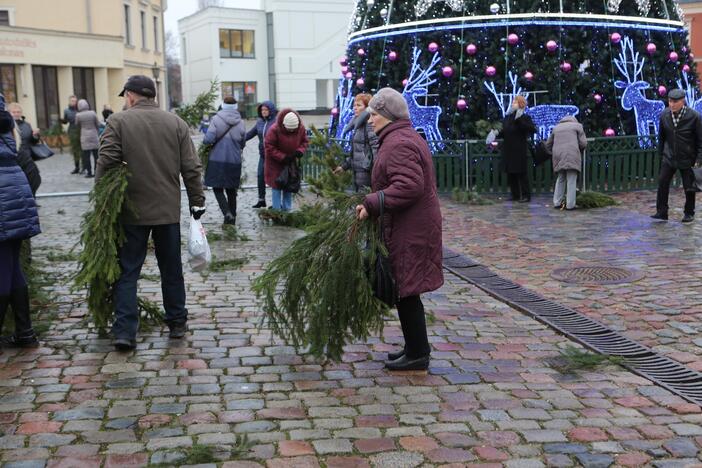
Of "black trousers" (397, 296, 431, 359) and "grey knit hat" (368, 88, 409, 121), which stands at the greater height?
"grey knit hat" (368, 88, 409, 121)

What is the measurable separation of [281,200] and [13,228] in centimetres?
653

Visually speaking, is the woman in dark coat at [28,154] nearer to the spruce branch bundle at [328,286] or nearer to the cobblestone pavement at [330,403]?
the cobblestone pavement at [330,403]

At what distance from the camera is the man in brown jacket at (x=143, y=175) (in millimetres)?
5824

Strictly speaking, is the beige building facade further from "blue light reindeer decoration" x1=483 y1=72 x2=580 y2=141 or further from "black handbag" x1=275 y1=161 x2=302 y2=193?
"black handbag" x1=275 y1=161 x2=302 y2=193

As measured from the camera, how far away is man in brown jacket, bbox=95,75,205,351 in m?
5.82

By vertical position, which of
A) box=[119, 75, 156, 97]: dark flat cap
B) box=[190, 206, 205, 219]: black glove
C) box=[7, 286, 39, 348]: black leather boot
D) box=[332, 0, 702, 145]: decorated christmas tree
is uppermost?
box=[332, 0, 702, 145]: decorated christmas tree

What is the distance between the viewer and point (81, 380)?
17.1ft

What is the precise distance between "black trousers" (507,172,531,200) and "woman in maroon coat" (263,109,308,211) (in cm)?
419

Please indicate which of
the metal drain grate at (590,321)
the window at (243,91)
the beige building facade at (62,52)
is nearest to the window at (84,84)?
the beige building facade at (62,52)

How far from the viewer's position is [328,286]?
199 inches

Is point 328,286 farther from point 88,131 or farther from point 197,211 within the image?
point 88,131

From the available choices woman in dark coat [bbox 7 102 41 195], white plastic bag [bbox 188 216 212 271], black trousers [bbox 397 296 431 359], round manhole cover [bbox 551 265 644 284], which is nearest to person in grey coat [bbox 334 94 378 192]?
round manhole cover [bbox 551 265 644 284]

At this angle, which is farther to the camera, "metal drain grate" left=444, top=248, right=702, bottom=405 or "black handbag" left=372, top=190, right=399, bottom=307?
"metal drain grate" left=444, top=248, right=702, bottom=405

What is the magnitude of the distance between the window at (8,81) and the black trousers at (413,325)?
3284cm
